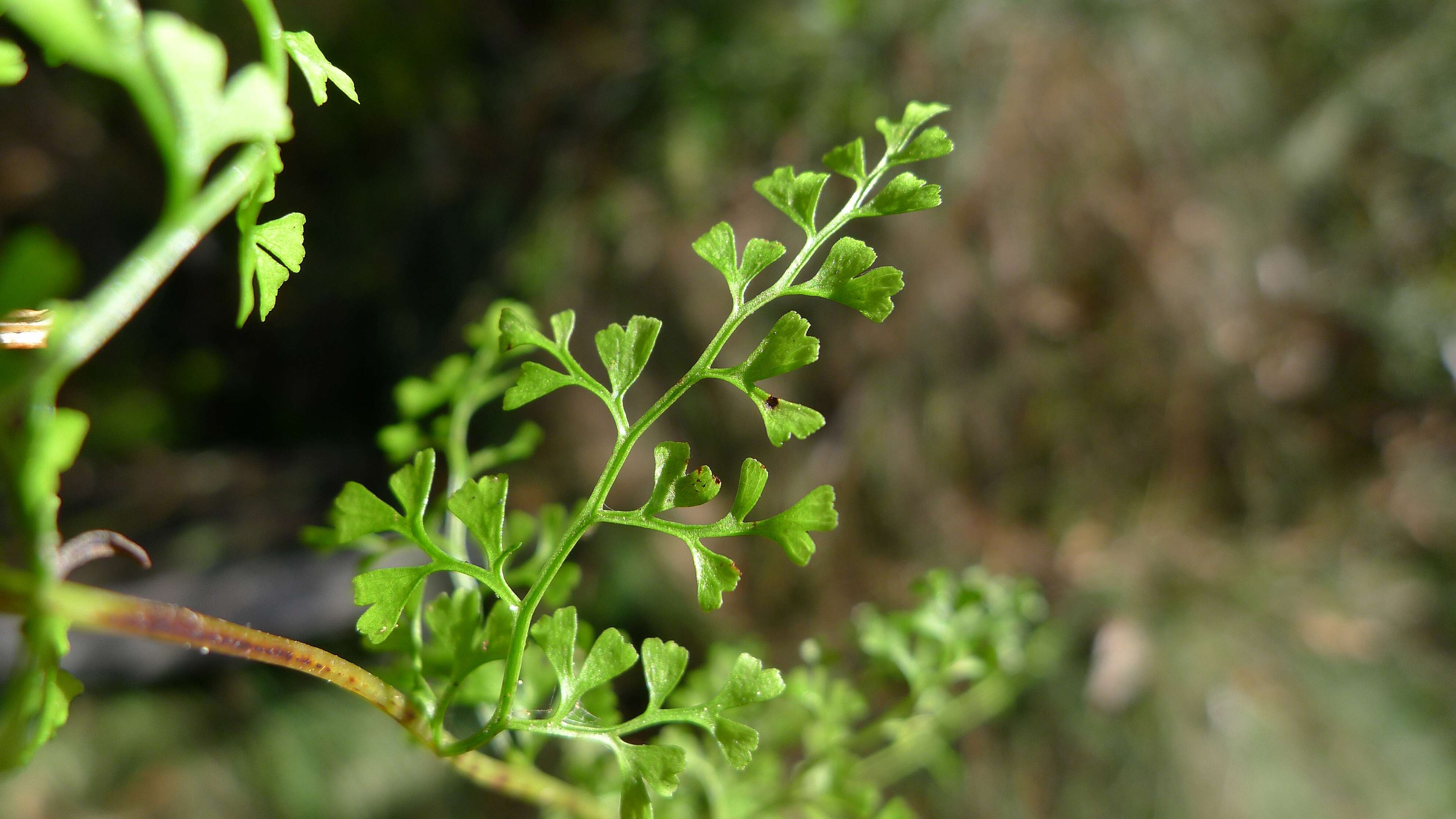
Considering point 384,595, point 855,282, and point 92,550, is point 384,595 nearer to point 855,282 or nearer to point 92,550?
point 92,550

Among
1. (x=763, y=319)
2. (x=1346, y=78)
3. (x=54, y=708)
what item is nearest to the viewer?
(x=54, y=708)

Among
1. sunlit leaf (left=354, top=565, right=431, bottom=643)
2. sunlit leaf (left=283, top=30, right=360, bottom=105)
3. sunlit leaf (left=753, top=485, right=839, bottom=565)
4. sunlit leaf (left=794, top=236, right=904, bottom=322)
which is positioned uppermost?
sunlit leaf (left=283, top=30, right=360, bottom=105)

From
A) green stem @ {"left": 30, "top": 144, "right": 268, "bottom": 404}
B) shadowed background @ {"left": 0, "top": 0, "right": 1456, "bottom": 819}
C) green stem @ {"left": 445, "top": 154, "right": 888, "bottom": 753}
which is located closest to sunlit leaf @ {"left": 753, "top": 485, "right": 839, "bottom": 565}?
green stem @ {"left": 445, "top": 154, "right": 888, "bottom": 753}

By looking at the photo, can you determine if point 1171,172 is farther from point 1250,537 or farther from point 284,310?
point 284,310

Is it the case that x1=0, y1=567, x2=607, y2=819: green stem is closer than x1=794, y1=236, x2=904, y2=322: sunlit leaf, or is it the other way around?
x1=0, y1=567, x2=607, y2=819: green stem

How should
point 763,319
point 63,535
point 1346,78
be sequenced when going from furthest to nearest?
point 63,535 → point 1346,78 → point 763,319

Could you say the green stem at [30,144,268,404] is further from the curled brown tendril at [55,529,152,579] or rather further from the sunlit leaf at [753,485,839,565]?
the sunlit leaf at [753,485,839,565]

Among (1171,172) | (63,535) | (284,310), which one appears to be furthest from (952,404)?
(63,535)
